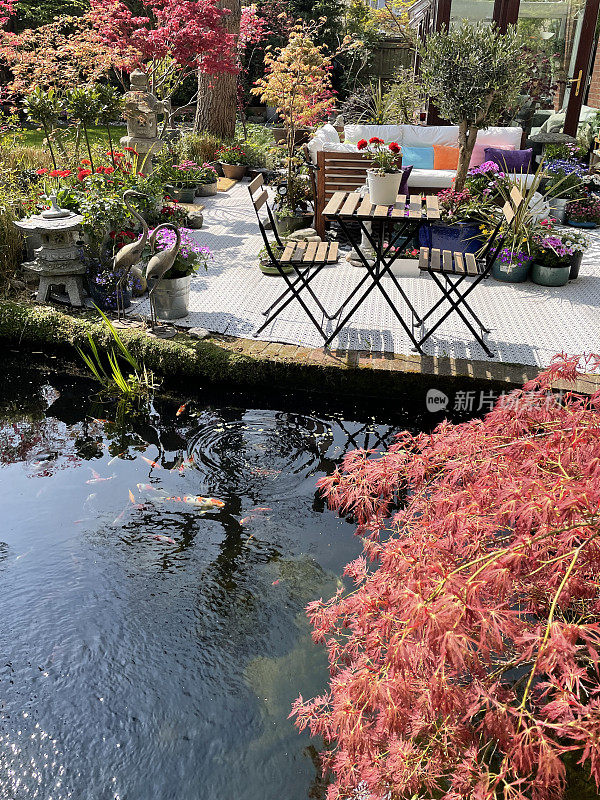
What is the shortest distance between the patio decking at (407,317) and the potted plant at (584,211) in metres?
0.79

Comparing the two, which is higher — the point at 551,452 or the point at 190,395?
the point at 551,452

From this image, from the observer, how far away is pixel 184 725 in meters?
2.44

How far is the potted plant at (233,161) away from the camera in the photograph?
1045 cm

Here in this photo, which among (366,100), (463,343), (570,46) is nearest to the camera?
(463,343)

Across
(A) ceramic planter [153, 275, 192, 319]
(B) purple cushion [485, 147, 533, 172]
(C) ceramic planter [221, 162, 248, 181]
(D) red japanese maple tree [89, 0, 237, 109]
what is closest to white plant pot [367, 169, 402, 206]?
(A) ceramic planter [153, 275, 192, 319]

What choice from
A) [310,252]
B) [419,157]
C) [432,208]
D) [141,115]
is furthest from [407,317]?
[141,115]

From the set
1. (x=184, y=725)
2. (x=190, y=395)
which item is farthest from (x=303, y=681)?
(x=190, y=395)

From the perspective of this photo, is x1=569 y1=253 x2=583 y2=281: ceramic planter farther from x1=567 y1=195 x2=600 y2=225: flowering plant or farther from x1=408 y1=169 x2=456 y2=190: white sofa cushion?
x1=408 y1=169 x2=456 y2=190: white sofa cushion

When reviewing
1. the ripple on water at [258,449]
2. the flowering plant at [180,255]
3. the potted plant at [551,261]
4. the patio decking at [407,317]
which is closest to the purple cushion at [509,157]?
the patio decking at [407,317]

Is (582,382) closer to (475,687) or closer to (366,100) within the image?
(475,687)

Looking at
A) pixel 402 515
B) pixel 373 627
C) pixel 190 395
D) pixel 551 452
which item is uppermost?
pixel 551 452

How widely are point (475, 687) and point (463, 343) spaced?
3498 mm

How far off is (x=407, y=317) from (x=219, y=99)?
7323 millimetres

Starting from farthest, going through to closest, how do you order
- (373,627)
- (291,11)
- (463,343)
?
→ (291,11) < (463,343) < (373,627)
